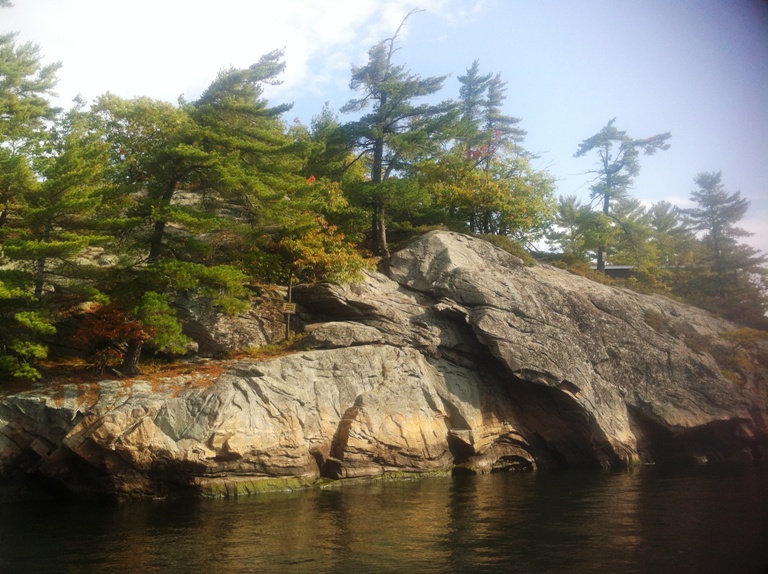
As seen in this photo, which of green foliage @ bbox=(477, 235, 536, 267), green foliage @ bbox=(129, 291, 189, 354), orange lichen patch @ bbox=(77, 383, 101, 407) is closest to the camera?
orange lichen patch @ bbox=(77, 383, 101, 407)

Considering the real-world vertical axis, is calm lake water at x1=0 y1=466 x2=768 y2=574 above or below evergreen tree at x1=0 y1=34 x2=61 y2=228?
below

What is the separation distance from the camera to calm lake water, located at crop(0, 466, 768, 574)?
9.27 meters

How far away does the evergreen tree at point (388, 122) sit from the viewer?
26266mm

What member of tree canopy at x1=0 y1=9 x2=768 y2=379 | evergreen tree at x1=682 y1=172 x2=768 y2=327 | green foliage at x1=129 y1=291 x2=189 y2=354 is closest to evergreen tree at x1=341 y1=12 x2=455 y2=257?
tree canopy at x1=0 y1=9 x2=768 y2=379

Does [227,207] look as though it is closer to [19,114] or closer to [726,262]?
[19,114]

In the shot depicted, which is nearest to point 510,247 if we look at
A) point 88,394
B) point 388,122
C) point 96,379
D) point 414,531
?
point 388,122

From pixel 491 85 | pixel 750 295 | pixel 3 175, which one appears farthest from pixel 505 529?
pixel 491 85

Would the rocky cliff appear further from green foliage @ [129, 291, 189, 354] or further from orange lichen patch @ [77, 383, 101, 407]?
green foliage @ [129, 291, 189, 354]

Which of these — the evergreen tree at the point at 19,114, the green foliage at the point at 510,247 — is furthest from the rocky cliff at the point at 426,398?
the evergreen tree at the point at 19,114

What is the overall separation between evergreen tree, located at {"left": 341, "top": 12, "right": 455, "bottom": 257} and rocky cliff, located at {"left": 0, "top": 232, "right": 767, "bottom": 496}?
306cm

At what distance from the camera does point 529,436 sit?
22312 mm

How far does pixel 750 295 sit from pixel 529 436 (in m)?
17.6

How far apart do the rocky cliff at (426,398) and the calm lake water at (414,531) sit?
141 centimetres

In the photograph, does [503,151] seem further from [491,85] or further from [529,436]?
[529,436]
